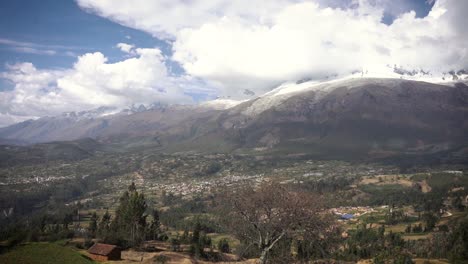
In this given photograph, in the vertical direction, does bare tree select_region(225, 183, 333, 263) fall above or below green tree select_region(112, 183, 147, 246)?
above

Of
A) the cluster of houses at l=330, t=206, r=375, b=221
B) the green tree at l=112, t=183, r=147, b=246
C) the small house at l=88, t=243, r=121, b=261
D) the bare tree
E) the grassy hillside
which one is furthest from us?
the cluster of houses at l=330, t=206, r=375, b=221

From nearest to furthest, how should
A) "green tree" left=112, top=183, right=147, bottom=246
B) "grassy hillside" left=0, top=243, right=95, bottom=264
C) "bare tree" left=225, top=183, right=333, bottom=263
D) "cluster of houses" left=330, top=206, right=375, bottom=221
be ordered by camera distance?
"bare tree" left=225, top=183, right=333, bottom=263
"grassy hillside" left=0, top=243, right=95, bottom=264
"green tree" left=112, top=183, right=147, bottom=246
"cluster of houses" left=330, top=206, right=375, bottom=221

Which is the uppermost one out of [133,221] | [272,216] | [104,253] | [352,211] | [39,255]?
[272,216]

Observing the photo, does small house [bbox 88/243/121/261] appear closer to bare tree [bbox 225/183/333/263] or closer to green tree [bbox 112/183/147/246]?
green tree [bbox 112/183/147/246]

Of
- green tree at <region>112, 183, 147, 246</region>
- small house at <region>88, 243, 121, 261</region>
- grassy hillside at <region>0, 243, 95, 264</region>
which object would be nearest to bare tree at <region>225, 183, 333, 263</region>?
grassy hillside at <region>0, 243, 95, 264</region>

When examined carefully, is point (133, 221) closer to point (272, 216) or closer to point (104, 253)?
point (104, 253)

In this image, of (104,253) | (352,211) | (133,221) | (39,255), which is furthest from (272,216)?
(352,211)
